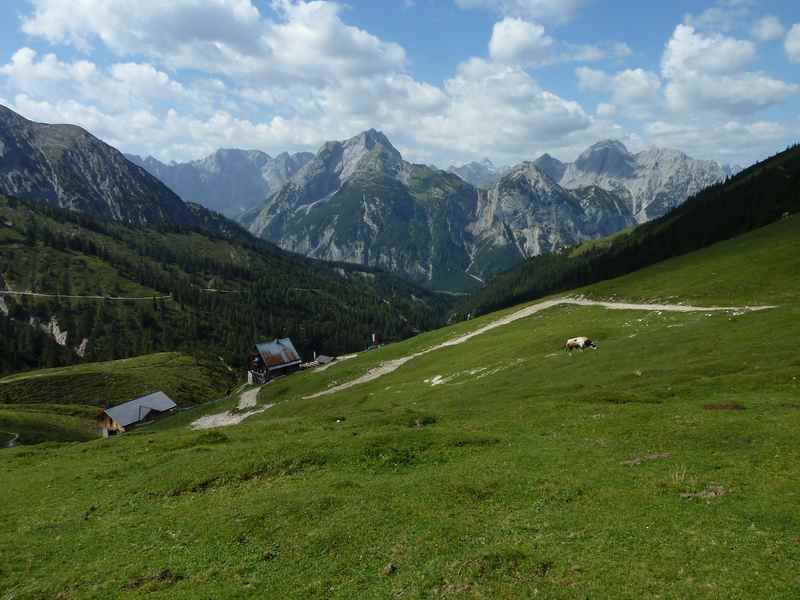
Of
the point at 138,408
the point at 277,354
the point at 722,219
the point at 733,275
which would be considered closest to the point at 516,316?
the point at 733,275

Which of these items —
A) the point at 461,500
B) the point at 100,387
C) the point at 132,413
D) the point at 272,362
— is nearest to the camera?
the point at 461,500

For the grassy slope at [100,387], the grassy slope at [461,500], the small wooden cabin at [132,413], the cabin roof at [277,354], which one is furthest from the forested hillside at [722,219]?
the small wooden cabin at [132,413]

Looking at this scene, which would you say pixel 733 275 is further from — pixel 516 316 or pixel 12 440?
pixel 12 440

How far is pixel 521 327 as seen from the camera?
92.6 metres

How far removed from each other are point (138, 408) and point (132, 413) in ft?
7.80

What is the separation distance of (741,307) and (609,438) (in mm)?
52995

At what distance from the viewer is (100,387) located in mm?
133125

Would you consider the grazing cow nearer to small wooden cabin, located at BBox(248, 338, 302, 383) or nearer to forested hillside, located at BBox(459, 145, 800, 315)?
small wooden cabin, located at BBox(248, 338, 302, 383)

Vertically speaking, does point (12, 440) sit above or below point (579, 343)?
above

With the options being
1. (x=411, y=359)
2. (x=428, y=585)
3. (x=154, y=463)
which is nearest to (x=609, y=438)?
(x=428, y=585)

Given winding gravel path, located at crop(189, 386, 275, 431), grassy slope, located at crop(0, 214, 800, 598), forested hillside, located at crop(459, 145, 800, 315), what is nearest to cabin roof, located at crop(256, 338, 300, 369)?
winding gravel path, located at crop(189, 386, 275, 431)

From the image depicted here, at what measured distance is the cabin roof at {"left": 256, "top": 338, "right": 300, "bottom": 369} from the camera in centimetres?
13862

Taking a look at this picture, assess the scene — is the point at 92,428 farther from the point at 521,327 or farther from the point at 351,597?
the point at 351,597

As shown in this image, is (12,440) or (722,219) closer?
(12,440)
